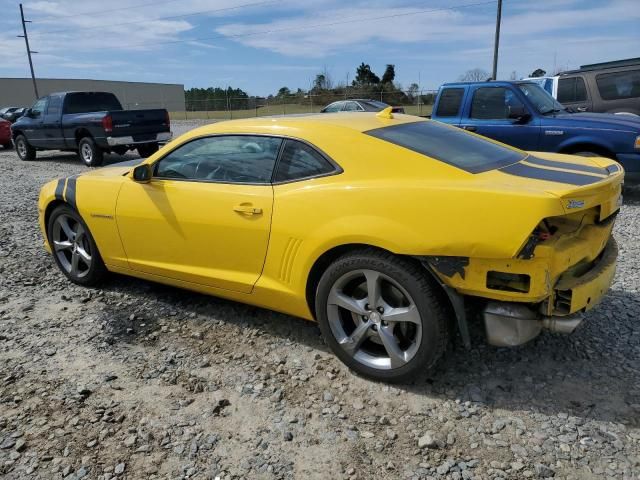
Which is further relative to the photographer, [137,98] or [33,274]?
[137,98]

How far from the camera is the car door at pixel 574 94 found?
32.1 feet

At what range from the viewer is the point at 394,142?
3.07 meters

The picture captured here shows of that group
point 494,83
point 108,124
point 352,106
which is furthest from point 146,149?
point 494,83

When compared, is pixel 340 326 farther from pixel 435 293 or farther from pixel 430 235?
pixel 430 235

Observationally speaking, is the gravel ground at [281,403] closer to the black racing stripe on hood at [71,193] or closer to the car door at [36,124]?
the black racing stripe on hood at [71,193]

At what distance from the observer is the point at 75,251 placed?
4.54 metres

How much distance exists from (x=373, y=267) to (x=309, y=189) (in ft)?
2.03

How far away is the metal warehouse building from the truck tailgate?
38.0m

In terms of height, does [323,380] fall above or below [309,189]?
below

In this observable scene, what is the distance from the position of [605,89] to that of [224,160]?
28.8 ft

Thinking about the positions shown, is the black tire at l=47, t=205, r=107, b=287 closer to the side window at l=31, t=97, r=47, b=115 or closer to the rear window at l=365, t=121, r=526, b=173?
the rear window at l=365, t=121, r=526, b=173

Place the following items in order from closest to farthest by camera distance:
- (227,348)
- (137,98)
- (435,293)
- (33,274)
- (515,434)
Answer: (515,434) < (435,293) < (227,348) < (33,274) < (137,98)

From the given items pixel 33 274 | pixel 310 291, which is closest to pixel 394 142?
pixel 310 291

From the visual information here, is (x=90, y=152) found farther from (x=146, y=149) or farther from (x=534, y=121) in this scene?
(x=534, y=121)
